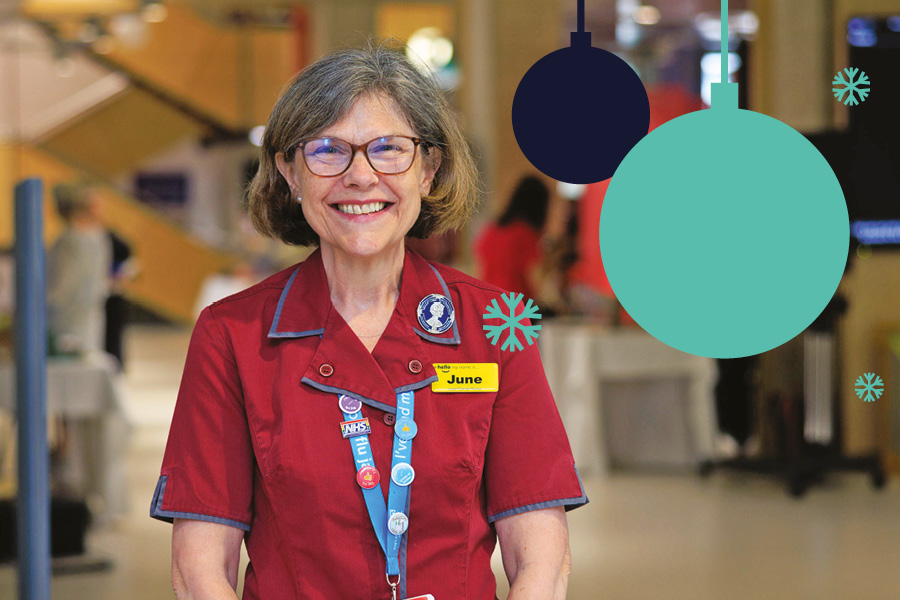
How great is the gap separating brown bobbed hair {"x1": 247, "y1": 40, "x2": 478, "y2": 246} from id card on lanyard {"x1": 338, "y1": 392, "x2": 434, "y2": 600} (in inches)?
13.0

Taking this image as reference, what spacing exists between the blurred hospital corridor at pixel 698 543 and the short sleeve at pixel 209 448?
0.45m

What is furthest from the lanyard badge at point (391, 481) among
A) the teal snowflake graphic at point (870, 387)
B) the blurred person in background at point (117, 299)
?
the blurred person in background at point (117, 299)

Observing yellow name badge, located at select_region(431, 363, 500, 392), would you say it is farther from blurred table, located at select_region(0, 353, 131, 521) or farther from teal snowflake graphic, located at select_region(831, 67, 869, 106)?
blurred table, located at select_region(0, 353, 131, 521)

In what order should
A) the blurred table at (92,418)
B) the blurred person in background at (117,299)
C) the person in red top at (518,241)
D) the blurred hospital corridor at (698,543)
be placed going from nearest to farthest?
the blurred hospital corridor at (698,543) < the person in red top at (518,241) < the blurred table at (92,418) < the blurred person in background at (117,299)

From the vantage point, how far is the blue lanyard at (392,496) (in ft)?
4.65

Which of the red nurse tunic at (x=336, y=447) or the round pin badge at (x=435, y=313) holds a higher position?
the round pin badge at (x=435, y=313)

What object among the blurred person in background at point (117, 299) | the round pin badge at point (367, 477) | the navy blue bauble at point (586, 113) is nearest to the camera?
the round pin badge at point (367, 477)

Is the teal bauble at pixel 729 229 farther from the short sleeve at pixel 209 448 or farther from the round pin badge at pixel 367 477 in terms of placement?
the short sleeve at pixel 209 448

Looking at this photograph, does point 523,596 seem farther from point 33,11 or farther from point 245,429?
point 33,11

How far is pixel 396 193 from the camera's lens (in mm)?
1482

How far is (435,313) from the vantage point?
1.54 m

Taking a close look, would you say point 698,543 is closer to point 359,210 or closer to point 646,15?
point 359,210

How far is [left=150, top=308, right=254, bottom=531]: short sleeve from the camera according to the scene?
1.46 meters

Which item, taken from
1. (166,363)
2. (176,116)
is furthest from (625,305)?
(176,116)
